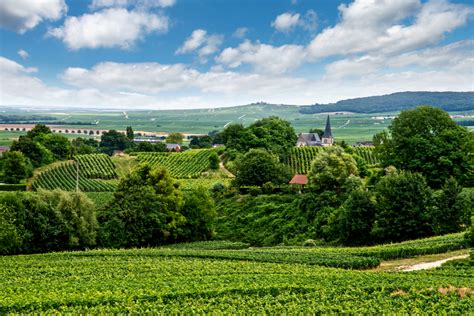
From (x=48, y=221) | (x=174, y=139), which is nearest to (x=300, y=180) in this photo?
(x=48, y=221)

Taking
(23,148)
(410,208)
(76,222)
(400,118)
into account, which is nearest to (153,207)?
(76,222)

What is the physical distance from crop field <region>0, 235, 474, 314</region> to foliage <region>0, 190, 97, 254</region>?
6916mm

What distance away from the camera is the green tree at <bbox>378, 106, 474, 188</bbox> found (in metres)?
52.5

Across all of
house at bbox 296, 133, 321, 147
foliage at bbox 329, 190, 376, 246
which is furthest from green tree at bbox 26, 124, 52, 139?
foliage at bbox 329, 190, 376, 246

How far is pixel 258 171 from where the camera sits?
64750mm

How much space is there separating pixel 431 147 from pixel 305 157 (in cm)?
3724

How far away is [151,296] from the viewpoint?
69.3ft

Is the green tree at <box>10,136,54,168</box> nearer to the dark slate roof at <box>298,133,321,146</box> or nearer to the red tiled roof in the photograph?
the red tiled roof

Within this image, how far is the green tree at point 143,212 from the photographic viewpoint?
4331 centimetres

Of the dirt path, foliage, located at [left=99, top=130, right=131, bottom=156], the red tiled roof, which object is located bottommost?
the dirt path

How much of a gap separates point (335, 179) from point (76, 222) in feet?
94.3

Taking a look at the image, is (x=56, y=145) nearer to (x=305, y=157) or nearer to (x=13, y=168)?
(x=13, y=168)

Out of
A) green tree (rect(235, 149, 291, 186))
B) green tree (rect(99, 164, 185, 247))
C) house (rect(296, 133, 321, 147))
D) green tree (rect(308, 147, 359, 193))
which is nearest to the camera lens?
green tree (rect(99, 164, 185, 247))

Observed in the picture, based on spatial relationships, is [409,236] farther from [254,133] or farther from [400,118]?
[254,133]
